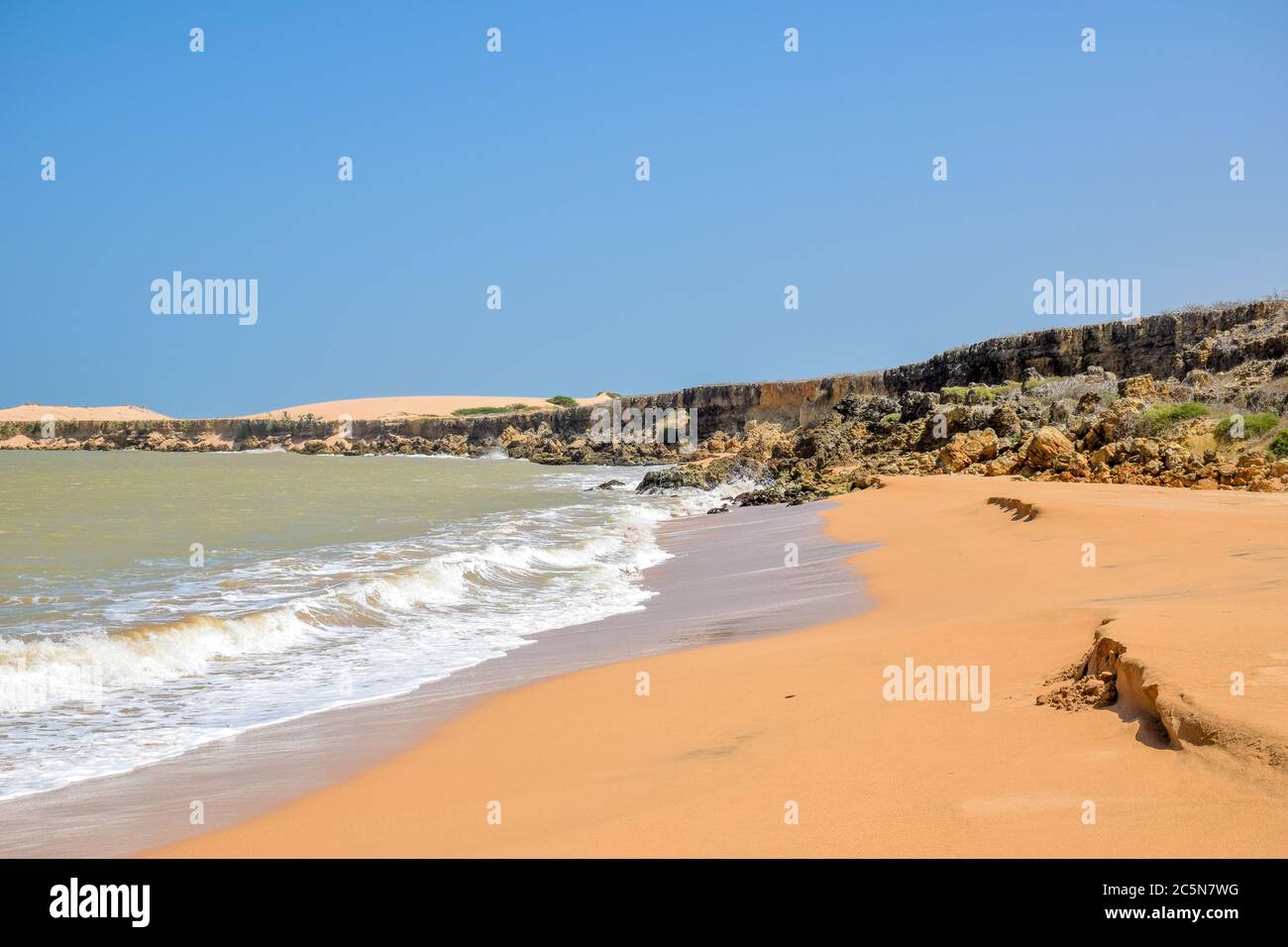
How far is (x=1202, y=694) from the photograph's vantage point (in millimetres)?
3400

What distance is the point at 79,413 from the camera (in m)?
141

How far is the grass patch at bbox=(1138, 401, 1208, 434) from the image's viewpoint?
20656 millimetres

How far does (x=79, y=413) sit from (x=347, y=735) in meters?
158

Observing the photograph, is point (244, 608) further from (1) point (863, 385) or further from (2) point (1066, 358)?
(1) point (863, 385)

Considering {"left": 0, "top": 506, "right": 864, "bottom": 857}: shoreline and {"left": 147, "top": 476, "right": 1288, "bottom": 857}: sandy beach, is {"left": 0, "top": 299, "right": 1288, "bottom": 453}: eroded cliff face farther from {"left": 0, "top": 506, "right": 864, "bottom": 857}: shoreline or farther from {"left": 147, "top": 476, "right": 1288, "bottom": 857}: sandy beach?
{"left": 147, "top": 476, "right": 1288, "bottom": 857}: sandy beach

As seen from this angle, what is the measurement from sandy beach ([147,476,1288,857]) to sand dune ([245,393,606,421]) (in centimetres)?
12045

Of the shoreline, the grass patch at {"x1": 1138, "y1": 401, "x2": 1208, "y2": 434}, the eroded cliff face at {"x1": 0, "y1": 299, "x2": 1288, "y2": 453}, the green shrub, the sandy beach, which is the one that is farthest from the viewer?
the eroded cliff face at {"x1": 0, "y1": 299, "x2": 1288, "y2": 453}

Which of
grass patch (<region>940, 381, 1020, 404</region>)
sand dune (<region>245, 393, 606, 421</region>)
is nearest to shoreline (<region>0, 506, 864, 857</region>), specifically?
grass patch (<region>940, 381, 1020, 404</region>)

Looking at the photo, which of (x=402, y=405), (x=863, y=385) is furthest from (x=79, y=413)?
(x=863, y=385)

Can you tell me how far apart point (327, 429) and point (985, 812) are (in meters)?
103

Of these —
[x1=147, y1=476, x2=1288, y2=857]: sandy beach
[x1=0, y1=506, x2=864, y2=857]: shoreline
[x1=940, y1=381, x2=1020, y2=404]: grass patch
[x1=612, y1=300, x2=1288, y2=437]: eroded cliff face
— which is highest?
[x1=612, y1=300, x2=1288, y2=437]: eroded cliff face
